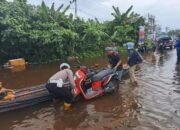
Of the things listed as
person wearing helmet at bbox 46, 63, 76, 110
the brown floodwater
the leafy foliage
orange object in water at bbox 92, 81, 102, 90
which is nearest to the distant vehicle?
the leafy foliage

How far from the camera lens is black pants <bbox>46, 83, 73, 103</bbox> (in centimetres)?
923

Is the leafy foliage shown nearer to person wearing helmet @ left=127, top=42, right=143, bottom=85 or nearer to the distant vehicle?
the distant vehicle

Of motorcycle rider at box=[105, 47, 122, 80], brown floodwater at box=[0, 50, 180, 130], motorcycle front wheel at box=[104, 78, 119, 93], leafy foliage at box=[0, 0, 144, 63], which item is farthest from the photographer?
leafy foliage at box=[0, 0, 144, 63]

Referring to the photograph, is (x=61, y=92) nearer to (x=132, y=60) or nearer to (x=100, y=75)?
(x=100, y=75)

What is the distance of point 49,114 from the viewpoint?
30.9ft

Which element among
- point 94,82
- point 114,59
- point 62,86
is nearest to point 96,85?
point 94,82

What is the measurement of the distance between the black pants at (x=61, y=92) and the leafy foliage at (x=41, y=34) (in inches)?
499

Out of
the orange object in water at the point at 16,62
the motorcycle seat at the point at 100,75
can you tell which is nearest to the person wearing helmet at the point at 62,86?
the motorcycle seat at the point at 100,75

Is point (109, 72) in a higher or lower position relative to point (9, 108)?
higher

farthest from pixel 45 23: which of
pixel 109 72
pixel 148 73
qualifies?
pixel 109 72

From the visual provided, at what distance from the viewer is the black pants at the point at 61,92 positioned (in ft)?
30.3

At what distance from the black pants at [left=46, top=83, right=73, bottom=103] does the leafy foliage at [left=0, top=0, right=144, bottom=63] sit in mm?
12669

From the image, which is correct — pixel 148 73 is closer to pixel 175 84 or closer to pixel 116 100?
pixel 175 84

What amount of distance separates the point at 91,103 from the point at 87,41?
60.5 feet
